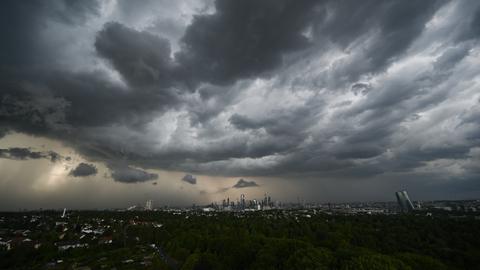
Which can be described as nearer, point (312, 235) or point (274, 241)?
point (274, 241)

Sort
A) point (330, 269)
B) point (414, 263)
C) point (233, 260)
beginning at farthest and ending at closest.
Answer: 1. point (233, 260)
2. point (414, 263)
3. point (330, 269)

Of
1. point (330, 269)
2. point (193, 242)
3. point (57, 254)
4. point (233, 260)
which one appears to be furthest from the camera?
point (57, 254)

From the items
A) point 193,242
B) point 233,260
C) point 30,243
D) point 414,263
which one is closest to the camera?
point 414,263

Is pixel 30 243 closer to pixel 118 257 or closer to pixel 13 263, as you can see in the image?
pixel 13 263

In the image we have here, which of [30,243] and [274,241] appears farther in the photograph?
[30,243]

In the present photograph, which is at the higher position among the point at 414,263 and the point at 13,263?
the point at 414,263

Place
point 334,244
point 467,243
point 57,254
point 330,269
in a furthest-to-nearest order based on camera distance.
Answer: point 57,254 → point 467,243 → point 334,244 → point 330,269

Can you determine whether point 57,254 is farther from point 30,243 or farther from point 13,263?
point 30,243

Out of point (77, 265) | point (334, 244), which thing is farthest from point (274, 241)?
point (77, 265)

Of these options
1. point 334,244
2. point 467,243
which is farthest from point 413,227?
point 334,244

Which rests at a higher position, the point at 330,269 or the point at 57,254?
the point at 330,269
